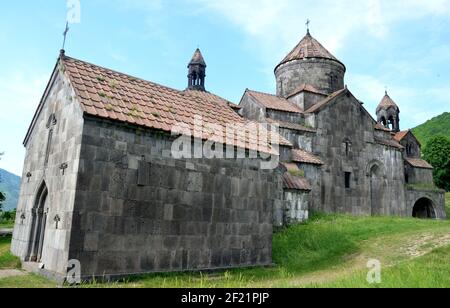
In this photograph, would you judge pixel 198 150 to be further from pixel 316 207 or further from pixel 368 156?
pixel 368 156

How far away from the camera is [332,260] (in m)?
10.6

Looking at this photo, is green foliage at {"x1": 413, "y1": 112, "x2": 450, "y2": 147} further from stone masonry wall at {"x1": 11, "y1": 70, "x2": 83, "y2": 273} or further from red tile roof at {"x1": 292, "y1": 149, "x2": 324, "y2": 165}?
stone masonry wall at {"x1": 11, "y1": 70, "x2": 83, "y2": 273}

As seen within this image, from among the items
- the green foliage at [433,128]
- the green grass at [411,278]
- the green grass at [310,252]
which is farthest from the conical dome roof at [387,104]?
the green foliage at [433,128]

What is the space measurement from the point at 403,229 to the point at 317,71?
41.5 feet

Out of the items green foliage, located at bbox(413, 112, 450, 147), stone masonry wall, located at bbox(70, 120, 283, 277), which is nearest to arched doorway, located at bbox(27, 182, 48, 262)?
stone masonry wall, located at bbox(70, 120, 283, 277)

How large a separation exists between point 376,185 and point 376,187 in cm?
12

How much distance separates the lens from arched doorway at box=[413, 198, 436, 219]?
25591 mm

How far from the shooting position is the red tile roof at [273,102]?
19062 millimetres

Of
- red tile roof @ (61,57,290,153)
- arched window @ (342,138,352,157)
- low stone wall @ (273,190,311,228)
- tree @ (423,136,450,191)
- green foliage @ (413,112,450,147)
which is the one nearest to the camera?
red tile roof @ (61,57,290,153)

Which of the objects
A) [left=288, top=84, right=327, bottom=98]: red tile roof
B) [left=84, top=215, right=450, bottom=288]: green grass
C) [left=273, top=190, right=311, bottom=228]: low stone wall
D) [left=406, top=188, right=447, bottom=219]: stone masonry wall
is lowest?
[left=84, top=215, right=450, bottom=288]: green grass

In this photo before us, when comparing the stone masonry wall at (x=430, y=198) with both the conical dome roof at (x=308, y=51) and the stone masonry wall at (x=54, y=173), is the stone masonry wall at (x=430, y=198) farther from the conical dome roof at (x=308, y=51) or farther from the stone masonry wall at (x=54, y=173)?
the stone masonry wall at (x=54, y=173)

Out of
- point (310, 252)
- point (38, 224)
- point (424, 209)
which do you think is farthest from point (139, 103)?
point (424, 209)

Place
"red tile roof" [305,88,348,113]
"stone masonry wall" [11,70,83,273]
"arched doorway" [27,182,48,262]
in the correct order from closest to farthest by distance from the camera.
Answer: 1. "stone masonry wall" [11,70,83,273]
2. "arched doorway" [27,182,48,262]
3. "red tile roof" [305,88,348,113]

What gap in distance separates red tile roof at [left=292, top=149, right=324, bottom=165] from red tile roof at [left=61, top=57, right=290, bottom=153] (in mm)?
5714
